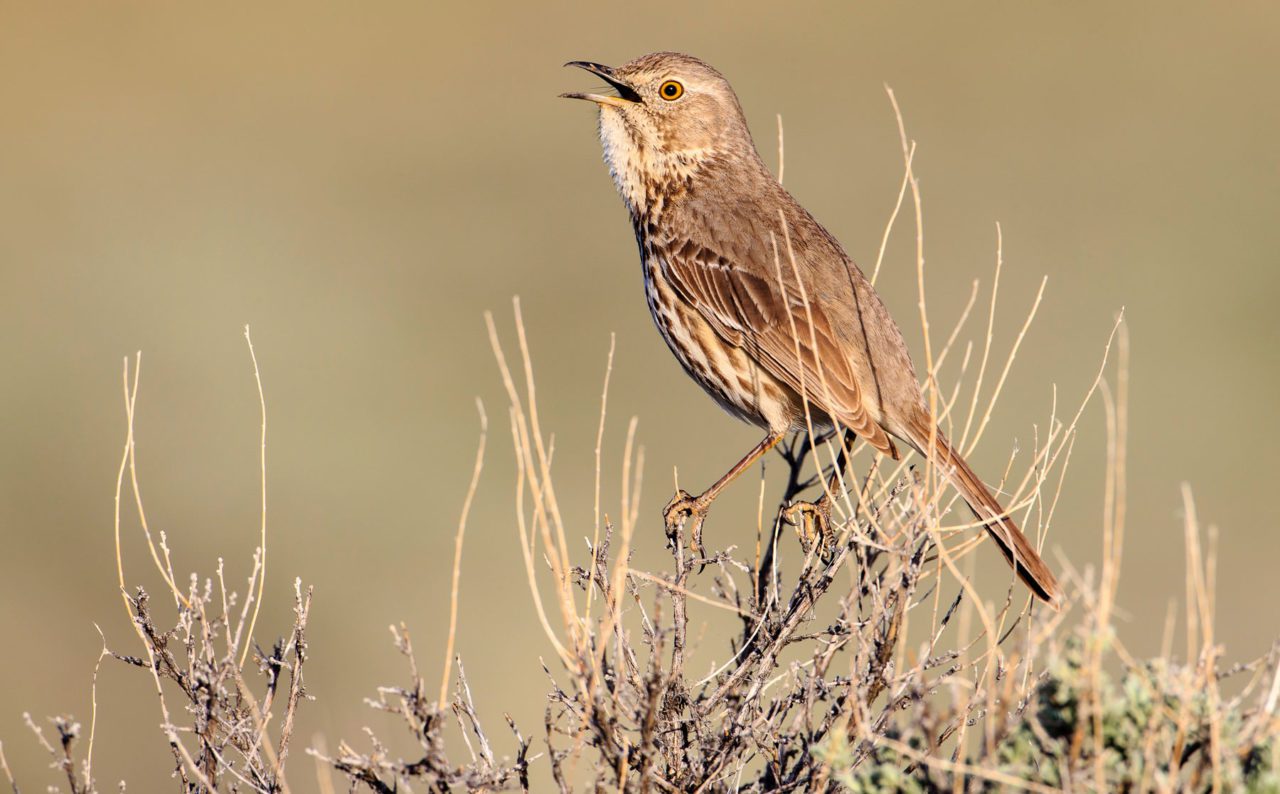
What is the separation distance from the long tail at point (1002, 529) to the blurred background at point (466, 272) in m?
5.27

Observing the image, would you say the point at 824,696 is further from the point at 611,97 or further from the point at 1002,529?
the point at 611,97

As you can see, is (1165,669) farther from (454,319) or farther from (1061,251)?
(1061,251)

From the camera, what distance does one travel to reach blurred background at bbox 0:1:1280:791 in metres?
12.4

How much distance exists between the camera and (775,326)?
5.53 m

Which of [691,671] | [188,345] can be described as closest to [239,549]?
[188,345]

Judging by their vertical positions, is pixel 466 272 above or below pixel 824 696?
above

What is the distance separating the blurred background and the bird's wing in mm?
4601

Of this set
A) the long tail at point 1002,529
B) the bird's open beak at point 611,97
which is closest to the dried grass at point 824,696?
the long tail at point 1002,529

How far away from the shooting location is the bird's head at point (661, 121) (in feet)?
20.3

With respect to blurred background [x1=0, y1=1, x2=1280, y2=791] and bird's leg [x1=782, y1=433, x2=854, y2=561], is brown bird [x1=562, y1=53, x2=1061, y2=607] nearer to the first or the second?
bird's leg [x1=782, y1=433, x2=854, y2=561]

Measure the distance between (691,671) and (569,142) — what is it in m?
12.6

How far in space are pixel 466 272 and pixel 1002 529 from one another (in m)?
13.3

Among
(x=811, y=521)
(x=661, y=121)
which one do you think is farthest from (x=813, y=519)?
(x=661, y=121)

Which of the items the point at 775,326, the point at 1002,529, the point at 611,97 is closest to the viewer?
the point at 1002,529
